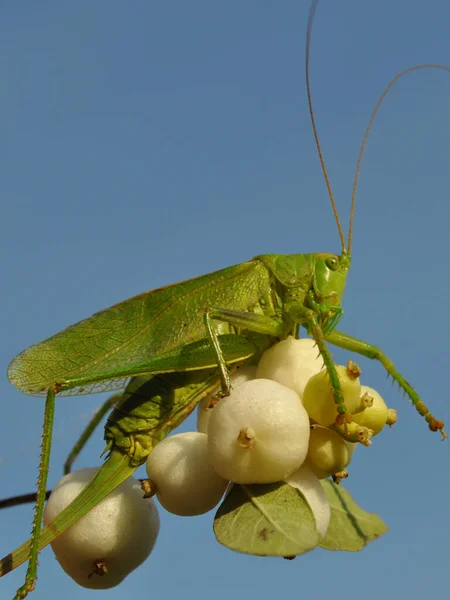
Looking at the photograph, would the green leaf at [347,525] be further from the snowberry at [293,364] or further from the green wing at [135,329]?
the green wing at [135,329]

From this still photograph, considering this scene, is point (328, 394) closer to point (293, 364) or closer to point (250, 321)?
point (293, 364)

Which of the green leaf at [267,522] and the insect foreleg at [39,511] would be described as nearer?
the green leaf at [267,522]

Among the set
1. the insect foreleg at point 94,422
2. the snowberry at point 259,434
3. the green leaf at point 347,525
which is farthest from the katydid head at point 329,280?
the snowberry at point 259,434

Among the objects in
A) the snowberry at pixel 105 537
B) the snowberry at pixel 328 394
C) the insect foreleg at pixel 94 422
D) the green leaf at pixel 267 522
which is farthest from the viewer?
the insect foreleg at pixel 94 422

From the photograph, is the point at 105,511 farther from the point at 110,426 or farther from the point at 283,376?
the point at 283,376

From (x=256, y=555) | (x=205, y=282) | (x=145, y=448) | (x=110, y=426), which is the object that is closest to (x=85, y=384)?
(x=110, y=426)

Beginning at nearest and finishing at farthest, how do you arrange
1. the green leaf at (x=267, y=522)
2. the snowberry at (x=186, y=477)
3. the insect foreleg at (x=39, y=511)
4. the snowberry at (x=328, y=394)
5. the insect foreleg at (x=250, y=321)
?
the green leaf at (x=267, y=522) → the snowberry at (x=328, y=394) → the snowberry at (x=186, y=477) → the insect foreleg at (x=39, y=511) → the insect foreleg at (x=250, y=321)

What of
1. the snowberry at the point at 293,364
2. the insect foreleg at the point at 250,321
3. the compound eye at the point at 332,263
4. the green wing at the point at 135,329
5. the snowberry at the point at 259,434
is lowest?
the snowberry at the point at 259,434

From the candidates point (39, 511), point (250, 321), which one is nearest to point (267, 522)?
point (39, 511)
